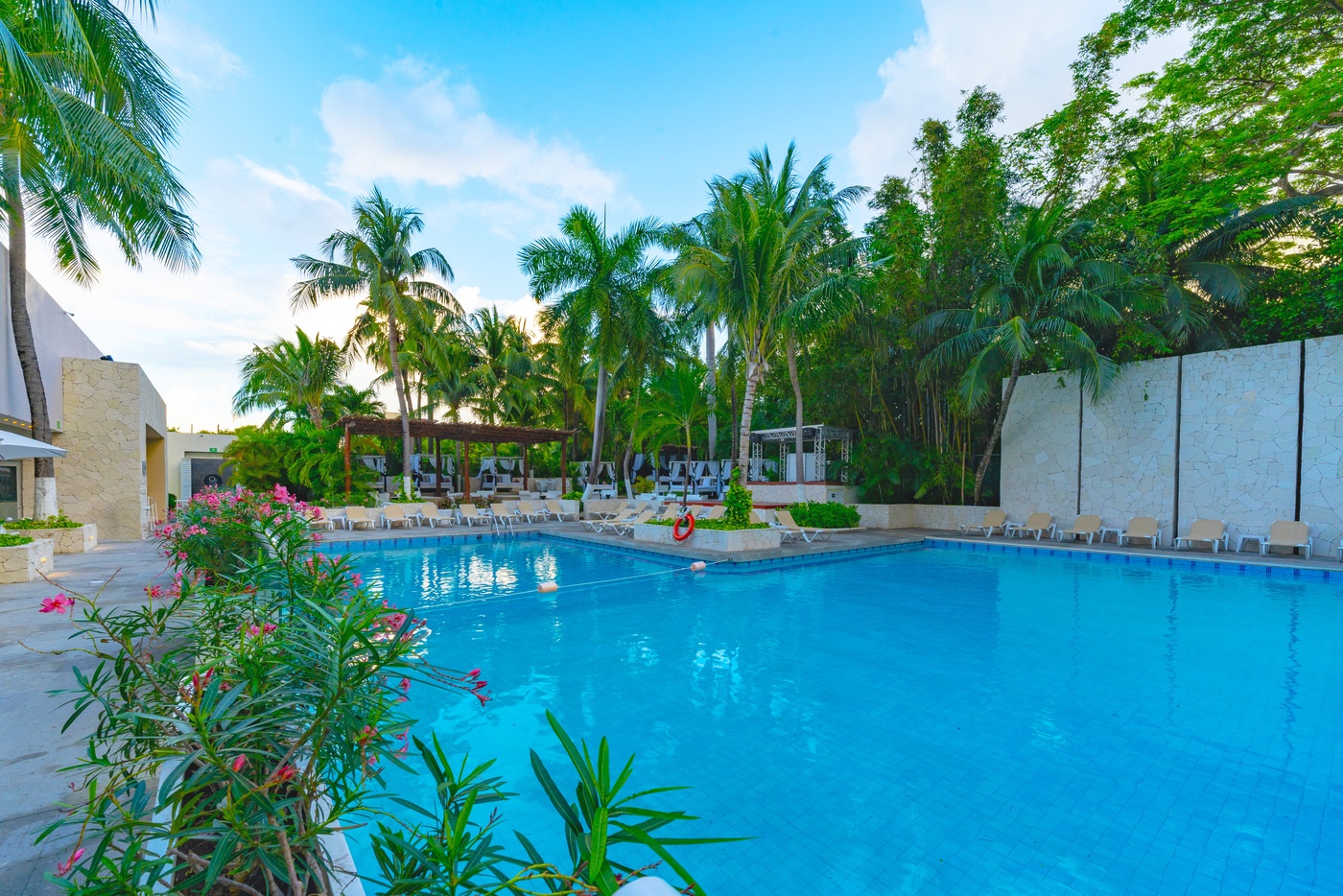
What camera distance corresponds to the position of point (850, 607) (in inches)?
316

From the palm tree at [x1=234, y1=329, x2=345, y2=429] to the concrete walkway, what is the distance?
18809 mm

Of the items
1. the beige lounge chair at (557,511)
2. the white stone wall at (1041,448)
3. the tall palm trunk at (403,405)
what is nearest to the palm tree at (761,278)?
the white stone wall at (1041,448)

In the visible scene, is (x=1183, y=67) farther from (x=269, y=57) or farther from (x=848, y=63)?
(x=269, y=57)

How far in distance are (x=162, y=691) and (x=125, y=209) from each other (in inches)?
457

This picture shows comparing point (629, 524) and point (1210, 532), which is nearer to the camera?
point (1210, 532)

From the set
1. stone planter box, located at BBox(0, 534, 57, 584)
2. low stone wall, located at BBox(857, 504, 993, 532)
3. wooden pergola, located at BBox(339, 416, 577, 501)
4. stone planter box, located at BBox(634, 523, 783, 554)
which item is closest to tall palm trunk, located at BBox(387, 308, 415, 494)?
wooden pergola, located at BBox(339, 416, 577, 501)

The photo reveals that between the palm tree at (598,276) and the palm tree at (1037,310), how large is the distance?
8769 millimetres

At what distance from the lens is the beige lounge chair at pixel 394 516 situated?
15.7 metres

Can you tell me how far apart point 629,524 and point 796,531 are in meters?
3.98

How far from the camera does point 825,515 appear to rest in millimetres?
15336

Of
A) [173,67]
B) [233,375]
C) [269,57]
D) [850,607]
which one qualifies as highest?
[269,57]

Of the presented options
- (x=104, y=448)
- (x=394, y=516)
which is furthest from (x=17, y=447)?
(x=394, y=516)

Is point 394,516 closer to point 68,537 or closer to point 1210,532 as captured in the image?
point 68,537

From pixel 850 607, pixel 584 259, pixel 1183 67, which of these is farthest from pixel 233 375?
pixel 1183 67
